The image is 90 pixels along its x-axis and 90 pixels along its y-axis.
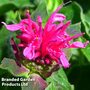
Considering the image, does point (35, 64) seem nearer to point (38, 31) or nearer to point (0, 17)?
point (38, 31)

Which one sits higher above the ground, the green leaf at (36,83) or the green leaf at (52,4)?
the green leaf at (52,4)

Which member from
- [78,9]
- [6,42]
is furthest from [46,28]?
[78,9]

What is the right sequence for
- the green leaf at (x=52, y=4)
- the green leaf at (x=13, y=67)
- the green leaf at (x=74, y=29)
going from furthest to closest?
the green leaf at (x=52, y=4)
the green leaf at (x=74, y=29)
the green leaf at (x=13, y=67)

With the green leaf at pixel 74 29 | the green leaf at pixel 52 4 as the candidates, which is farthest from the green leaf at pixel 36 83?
the green leaf at pixel 52 4

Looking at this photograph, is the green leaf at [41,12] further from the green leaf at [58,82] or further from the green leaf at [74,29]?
the green leaf at [58,82]

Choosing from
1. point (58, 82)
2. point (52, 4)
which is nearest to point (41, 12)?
point (52, 4)

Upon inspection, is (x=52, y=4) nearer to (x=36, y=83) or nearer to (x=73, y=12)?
(x=73, y=12)

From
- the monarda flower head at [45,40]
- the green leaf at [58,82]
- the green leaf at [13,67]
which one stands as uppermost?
the monarda flower head at [45,40]
